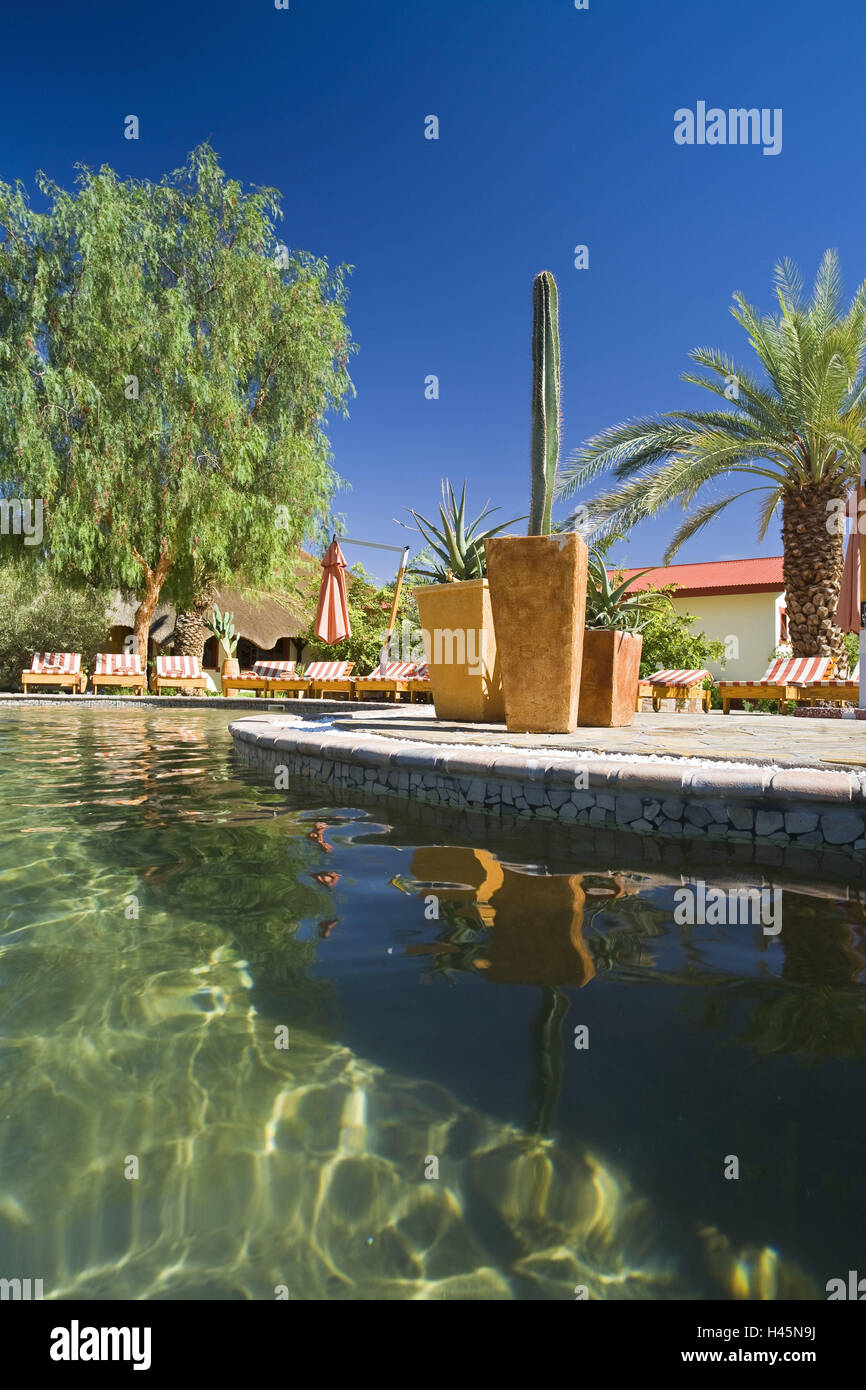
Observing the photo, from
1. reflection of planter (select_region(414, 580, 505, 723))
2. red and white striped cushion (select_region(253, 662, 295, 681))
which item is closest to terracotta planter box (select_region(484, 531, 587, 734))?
reflection of planter (select_region(414, 580, 505, 723))

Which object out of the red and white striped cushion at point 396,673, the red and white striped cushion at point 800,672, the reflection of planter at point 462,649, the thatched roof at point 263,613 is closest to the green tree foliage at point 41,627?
the thatched roof at point 263,613

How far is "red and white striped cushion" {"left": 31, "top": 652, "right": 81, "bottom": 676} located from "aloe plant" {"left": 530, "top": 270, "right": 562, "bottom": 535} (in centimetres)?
1635

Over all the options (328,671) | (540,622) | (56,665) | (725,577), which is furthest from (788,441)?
(56,665)

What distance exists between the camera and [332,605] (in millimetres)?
15461

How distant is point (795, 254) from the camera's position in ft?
38.8

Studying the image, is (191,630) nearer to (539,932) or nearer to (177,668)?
(177,668)

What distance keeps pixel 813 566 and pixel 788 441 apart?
2.21 m

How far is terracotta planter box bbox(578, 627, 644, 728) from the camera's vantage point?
255 inches

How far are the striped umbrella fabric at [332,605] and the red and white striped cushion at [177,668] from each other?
5283 mm

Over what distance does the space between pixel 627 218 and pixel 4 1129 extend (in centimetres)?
1530

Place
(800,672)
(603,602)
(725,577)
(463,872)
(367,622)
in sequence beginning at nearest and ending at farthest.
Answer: (463,872), (603,602), (800,672), (367,622), (725,577)

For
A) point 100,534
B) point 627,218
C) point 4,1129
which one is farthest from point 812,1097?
point 100,534

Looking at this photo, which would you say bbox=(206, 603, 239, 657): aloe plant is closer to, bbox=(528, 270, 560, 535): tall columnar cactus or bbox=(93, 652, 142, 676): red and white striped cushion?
bbox=(93, 652, 142, 676): red and white striped cushion
